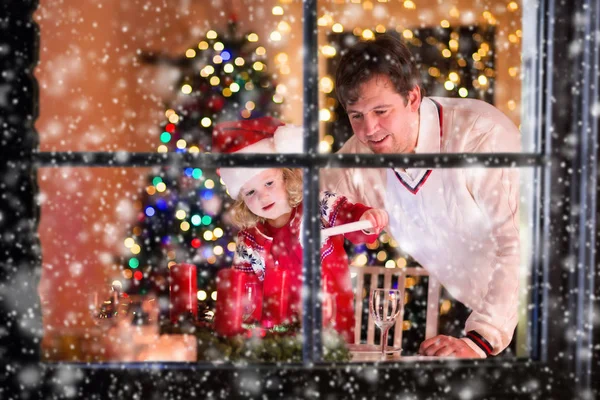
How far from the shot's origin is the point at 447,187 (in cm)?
243

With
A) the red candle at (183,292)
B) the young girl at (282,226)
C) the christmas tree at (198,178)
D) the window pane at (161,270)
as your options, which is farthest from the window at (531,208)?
the christmas tree at (198,178)

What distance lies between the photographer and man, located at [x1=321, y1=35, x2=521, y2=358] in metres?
2.14

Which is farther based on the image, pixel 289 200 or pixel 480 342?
pixel 289 200

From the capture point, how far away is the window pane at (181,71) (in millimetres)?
2898

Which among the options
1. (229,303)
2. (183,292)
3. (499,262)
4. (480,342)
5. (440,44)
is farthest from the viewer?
(440,44)

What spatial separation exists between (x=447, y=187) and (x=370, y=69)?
48 cm

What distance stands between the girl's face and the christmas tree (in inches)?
36.1

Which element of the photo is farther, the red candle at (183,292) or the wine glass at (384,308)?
the wine glass at (384,308)

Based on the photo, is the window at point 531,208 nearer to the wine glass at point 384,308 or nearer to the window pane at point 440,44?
the wine glass at point 384,308

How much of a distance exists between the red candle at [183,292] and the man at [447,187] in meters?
0.83

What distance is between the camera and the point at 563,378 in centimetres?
103

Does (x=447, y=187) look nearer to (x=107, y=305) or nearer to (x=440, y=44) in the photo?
(x=107, y=305)

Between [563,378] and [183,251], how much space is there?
246 centimetres

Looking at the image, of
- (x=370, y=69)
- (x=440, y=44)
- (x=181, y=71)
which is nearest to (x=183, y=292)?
(x=370, y=69)
